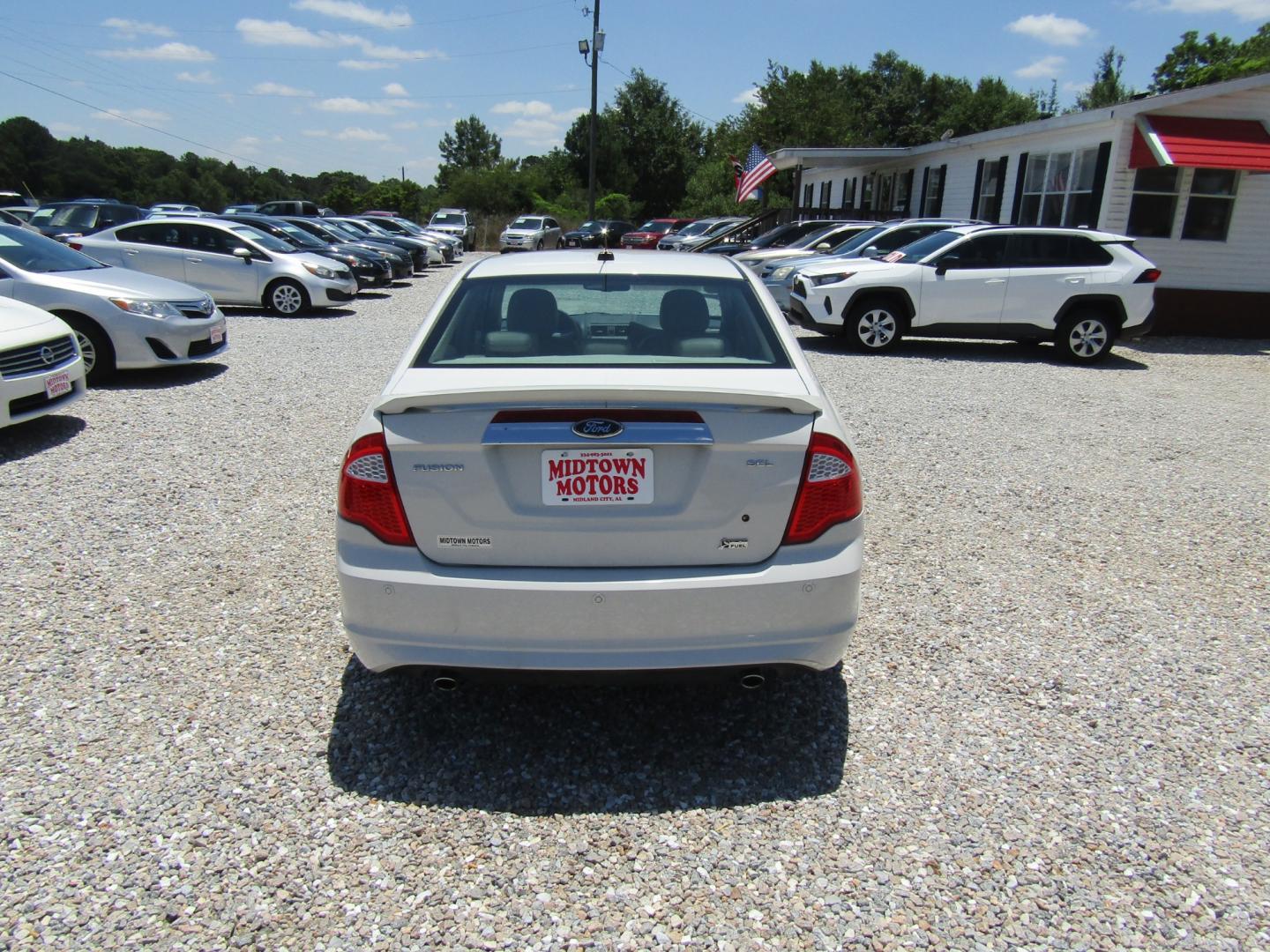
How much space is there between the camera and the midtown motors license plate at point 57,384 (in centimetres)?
660

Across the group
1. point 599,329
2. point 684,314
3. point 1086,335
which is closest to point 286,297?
point 1086,335

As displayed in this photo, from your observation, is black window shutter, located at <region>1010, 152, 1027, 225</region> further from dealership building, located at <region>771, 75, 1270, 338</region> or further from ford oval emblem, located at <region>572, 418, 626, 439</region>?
ford oval emblem, located at <region>572, 418, 626, 439</region>

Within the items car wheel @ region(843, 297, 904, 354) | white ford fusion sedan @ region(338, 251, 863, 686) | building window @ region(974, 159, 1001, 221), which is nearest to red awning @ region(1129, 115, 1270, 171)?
building window @ region(974, 159, 1001, 221)

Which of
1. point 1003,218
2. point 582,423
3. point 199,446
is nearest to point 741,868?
point 582,423

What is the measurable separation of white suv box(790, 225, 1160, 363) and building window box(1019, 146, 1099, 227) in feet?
13.0

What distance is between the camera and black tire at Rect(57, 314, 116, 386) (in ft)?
28.4

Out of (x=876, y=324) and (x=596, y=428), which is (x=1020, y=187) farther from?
(x=596, y=428)

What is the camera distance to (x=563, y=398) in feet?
8.77

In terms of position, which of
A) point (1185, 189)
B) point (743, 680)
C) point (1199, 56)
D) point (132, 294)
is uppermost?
point (1199, 56)

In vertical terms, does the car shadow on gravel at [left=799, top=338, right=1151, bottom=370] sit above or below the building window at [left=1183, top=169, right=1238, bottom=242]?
below

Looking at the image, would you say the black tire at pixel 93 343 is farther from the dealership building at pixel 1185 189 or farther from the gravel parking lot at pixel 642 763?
the dealership building at pixel 1185 189

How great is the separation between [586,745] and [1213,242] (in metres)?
16.2

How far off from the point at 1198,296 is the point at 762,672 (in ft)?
51.8

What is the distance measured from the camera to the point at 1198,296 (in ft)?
49.9
